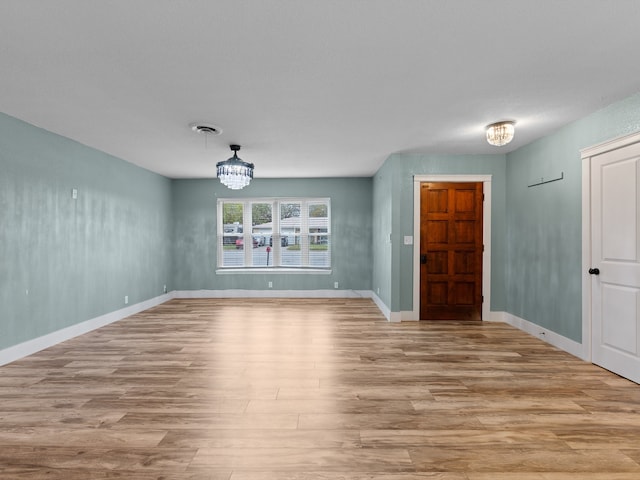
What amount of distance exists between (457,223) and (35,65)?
5444 millimetres

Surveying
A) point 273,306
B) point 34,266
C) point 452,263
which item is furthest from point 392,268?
point 34,266

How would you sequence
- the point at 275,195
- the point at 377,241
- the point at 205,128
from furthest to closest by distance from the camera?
the point at 275,195 → the point at 377,241 → the point at 205,128

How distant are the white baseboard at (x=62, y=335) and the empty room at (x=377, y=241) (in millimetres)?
33

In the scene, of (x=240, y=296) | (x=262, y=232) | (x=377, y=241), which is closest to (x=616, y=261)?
(x=377, y=241)

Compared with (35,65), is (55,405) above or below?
below

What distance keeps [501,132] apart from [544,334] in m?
2.65

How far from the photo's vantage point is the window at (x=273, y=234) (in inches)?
318

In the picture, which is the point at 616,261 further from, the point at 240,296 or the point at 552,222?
the point at 240,296

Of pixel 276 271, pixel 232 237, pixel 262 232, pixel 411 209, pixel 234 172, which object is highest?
pixel 234 172

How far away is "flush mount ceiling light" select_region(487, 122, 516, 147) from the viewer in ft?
13.2

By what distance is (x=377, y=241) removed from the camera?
280 inches

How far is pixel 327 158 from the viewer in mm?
5957

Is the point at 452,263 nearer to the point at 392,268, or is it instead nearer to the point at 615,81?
the point at 392,268

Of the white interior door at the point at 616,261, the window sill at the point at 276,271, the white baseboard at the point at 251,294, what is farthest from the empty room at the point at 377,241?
the window sill at the point at 276,271
